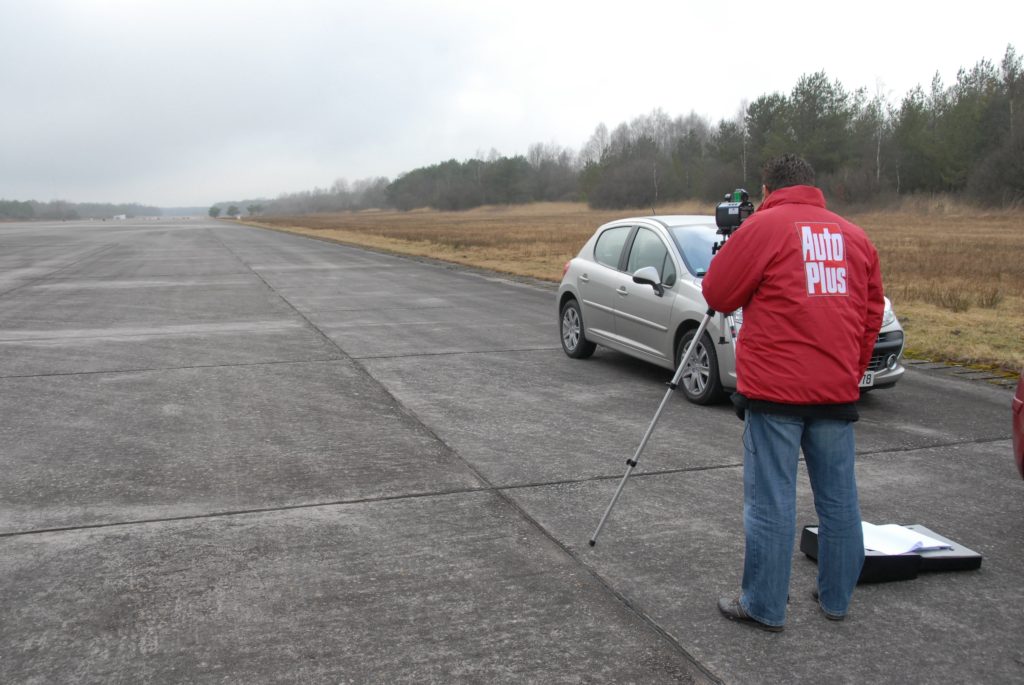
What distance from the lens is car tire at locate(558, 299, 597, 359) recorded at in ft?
35.0

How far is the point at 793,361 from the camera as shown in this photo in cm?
366

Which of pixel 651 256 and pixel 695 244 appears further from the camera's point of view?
pixel 651 256

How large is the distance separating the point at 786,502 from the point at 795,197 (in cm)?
121

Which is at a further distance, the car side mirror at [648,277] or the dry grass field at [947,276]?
the dry grass field at [947,276]

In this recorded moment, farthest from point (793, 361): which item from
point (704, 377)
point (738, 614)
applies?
point (704, 377)

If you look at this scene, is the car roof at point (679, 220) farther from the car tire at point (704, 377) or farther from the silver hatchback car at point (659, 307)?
the car tire at point (704, 377)

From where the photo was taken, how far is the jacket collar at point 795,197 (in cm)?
374

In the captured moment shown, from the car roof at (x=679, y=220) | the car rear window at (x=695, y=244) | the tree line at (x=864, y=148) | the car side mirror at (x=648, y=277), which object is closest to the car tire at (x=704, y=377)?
the car side mirror at (x=648, y=277)

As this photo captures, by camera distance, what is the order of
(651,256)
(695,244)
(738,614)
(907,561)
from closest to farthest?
(738,614) → (907,561) → (695,244) → (651,256)

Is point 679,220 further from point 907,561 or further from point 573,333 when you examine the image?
point 907,561

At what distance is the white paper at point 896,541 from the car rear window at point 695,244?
4471mm

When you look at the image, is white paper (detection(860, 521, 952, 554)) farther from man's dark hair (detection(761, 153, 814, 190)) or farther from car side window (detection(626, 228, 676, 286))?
car side window (detection(626, 228, 676, 286))

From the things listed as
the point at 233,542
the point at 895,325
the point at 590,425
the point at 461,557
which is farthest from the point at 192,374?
the point at 895,325

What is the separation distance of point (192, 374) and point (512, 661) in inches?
280
